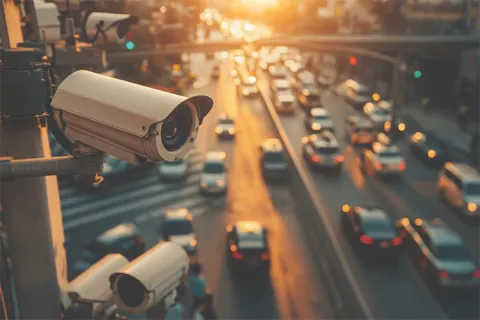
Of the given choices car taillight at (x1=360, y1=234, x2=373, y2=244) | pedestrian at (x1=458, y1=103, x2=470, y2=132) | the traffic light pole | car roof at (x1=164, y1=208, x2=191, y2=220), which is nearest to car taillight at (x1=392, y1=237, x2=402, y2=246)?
car taillight at (x1=360, y1=234, x2=373, y2=244)

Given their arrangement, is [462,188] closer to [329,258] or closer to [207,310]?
[329,258]

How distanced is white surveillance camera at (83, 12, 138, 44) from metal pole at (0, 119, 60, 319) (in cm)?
341

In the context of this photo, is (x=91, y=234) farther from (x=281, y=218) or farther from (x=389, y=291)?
(x=389, y=291)

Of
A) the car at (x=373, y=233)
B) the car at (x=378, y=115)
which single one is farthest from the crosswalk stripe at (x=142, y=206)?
the car at (x=378, y=115)

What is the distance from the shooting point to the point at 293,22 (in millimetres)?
94062

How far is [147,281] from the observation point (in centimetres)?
407

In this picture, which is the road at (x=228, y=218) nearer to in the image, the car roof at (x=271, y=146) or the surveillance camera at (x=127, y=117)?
the car roof at (x=271, y=146)

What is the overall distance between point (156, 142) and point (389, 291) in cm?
1469

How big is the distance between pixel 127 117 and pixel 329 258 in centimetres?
1468

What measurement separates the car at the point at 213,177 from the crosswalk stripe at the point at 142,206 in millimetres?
683

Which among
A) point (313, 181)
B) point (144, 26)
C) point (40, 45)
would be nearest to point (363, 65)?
point (144, 26)

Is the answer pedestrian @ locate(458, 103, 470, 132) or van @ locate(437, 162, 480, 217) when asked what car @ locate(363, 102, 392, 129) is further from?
van @ locate(437, 162, 480, 217)

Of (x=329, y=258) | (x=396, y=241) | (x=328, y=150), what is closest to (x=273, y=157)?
(x=328, y=150)

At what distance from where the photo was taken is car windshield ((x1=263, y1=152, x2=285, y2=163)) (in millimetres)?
25922
